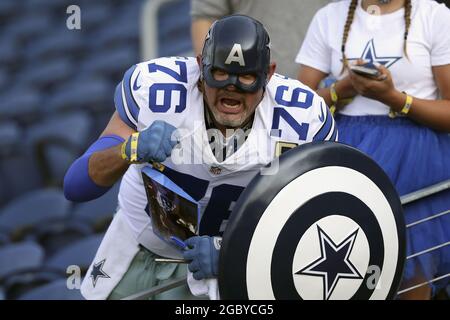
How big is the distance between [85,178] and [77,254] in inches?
96.7

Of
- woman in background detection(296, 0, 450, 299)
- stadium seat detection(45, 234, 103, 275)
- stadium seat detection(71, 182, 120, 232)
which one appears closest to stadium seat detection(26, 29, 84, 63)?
stadium seat detection(71, 182, 120, 232)

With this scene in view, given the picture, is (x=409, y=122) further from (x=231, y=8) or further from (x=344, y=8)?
(x=231, y=8)

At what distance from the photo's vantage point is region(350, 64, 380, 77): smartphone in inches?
113

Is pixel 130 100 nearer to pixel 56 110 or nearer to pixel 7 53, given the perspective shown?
pixel 56 110

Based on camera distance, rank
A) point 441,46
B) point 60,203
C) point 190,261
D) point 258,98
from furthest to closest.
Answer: point 60,203 < point 441,46 < point 258,98 < point 190,261

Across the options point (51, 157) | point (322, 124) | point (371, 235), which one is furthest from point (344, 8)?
point (51, 157)

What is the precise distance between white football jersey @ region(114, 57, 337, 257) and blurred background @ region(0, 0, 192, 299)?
0.51 m

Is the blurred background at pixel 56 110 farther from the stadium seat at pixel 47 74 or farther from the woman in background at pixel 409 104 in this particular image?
the woman in background at pixel 409 104

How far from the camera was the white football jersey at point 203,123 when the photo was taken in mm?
2707

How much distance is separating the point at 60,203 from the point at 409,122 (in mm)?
3691

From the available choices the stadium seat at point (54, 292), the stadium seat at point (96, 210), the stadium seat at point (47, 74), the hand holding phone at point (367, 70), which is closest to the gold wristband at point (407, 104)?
the hand holding phone at point (367, 70)

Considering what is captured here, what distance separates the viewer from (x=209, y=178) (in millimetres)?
2791

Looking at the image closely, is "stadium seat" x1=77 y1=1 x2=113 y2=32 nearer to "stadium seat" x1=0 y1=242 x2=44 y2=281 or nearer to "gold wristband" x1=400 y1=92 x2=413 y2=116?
"stadium seat" x1=0 y1=242 x2=44 y2=281
